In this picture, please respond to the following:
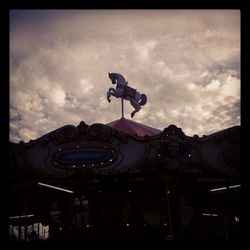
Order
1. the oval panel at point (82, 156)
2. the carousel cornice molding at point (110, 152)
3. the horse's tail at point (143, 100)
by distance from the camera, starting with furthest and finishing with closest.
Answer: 1. the horse's tail at point (143, 100)
2. the oval panel at point (82, 156)
3. the carousel cornice molding at point (110, 152)

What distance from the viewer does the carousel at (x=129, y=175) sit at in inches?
317

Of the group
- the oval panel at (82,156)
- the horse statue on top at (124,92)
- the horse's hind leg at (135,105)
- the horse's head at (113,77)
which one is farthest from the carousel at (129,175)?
the horse's head at (113,77)

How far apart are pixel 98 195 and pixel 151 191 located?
4.87 feet

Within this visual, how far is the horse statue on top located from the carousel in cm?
408

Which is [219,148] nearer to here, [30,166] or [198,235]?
[198,235]

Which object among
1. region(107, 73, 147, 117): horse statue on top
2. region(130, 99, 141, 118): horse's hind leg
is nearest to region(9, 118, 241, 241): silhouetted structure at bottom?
region(130, 99, 141, 118): horse's hind leg

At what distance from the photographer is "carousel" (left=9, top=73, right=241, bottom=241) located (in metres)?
8.06

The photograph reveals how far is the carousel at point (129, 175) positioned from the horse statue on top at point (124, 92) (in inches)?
160

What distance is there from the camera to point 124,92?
1265cm

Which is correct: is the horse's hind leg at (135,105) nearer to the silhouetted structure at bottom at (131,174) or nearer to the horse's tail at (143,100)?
the horse's tail at (143,100)

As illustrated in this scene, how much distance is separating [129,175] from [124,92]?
480 centimetres

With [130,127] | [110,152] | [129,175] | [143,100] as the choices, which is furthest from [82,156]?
[143,100]

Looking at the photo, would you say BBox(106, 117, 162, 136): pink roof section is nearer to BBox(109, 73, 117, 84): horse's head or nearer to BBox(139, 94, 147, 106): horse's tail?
BBox(139, 94, 147, 106): horse's tail

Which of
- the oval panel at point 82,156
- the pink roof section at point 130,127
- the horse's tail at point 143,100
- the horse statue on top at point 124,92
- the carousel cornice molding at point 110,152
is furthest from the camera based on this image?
the horse's tail at point 143,100
